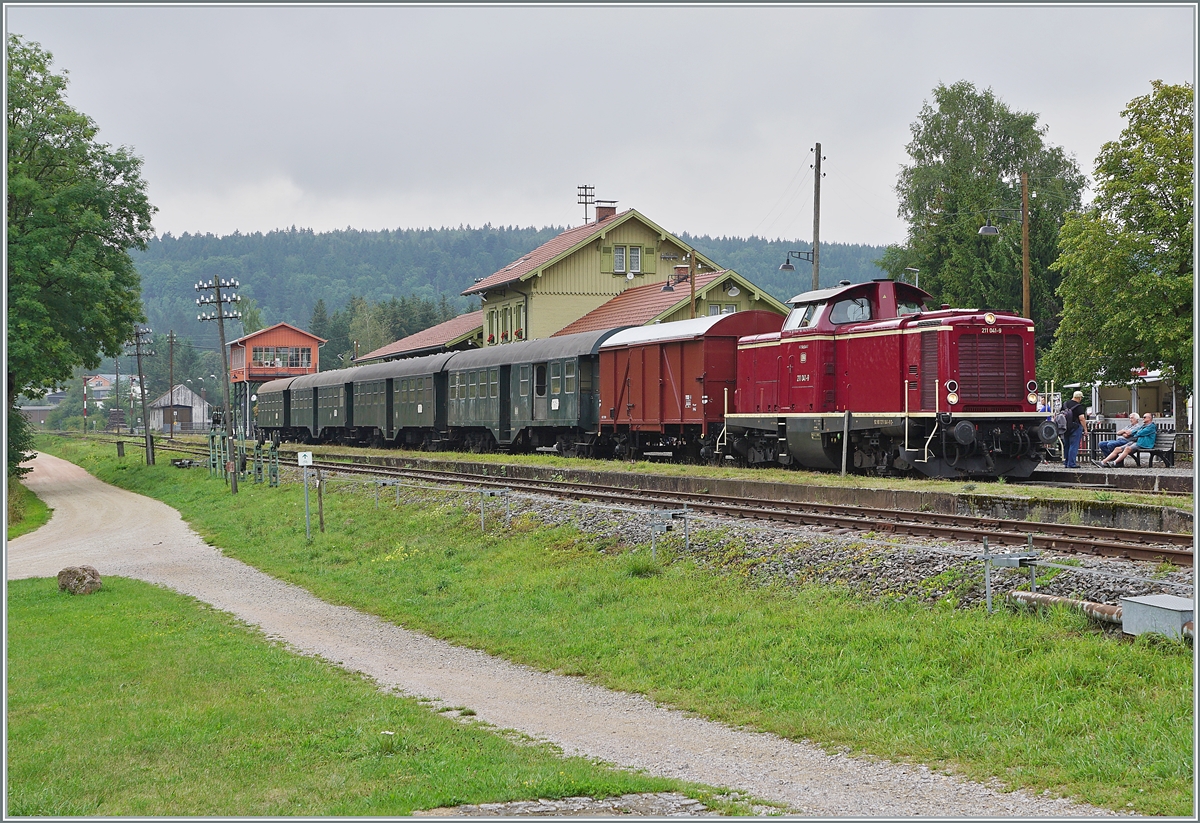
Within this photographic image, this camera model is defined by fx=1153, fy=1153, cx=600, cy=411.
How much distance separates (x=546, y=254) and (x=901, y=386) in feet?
121

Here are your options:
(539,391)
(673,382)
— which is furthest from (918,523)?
(539,391)

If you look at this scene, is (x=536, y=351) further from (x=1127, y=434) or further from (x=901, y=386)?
(x=1127, y=434)

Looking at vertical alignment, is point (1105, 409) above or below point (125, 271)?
below

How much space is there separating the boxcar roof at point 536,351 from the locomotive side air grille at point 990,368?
13.6 m

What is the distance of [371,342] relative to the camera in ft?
458

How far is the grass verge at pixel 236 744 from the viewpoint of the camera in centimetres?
788

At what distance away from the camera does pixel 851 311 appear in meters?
24.0

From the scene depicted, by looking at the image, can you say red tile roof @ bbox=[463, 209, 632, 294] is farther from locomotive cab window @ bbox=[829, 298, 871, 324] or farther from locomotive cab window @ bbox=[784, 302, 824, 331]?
locomotive cab window @ bbox=[829, 298, 871, 324]

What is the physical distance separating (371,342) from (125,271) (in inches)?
3644

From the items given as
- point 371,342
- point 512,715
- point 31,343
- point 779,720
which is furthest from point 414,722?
point 371,342

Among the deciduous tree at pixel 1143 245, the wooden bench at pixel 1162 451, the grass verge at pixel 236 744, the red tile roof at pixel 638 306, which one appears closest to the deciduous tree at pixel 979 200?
the red tile roof at pixel 638 306

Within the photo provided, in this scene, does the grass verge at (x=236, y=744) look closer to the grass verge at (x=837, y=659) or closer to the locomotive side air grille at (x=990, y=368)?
the grass verge at (x=837, y=659)

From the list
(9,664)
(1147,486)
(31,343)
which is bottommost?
(9,664)

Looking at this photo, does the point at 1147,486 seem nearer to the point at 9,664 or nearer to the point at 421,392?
the point at 9,664
